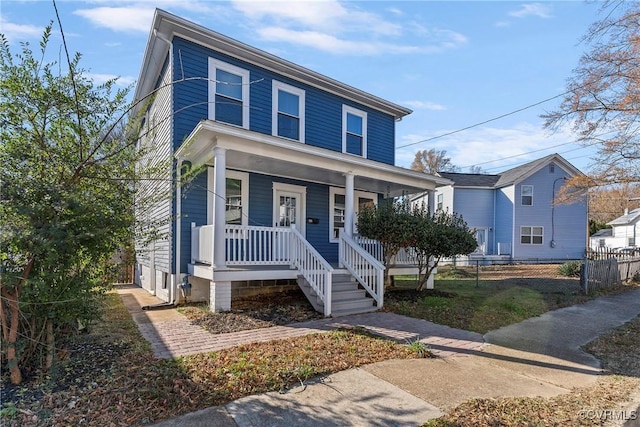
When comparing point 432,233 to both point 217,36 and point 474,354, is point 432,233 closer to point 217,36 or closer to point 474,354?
point 474,354

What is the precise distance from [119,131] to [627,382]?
7208 millimetres

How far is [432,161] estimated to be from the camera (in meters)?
42.4

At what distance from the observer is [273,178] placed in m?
10.1

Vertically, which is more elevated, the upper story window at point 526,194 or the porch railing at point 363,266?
the upper story window at point 526,194

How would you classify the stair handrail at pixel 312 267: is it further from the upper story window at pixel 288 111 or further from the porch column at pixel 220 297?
the upper story window at pixel 288 111

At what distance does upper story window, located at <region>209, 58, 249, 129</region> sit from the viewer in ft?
29.6

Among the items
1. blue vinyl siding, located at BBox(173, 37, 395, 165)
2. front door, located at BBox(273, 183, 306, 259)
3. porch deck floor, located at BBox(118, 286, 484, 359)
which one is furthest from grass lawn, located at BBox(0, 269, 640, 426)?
front door, located at BBox(273, 183, 306, 259)

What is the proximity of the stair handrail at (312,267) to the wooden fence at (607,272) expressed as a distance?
29.1 ft

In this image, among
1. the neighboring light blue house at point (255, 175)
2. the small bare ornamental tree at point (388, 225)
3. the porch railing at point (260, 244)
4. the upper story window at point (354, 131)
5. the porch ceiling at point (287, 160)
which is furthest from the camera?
the upper story window at point (354, 131)

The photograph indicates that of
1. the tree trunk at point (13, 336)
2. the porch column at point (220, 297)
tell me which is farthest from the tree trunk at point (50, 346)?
the porch column at point (220, 297)

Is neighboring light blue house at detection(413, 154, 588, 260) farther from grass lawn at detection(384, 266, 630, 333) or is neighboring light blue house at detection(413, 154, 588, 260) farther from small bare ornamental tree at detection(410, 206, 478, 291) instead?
small bare ornamental tree at detection(410, 206, 478, 291)

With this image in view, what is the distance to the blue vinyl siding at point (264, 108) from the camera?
28.0 ft

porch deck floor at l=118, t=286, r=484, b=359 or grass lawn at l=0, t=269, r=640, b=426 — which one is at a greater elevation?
grass lawn at l=0, t=269, r=640, b=426

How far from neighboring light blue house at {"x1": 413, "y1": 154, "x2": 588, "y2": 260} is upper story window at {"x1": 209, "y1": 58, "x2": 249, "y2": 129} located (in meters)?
16.4
